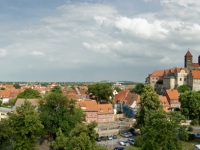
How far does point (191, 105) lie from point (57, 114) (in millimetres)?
32197

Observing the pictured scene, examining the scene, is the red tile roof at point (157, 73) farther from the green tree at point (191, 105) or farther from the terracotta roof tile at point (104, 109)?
the terracotta roof tile at point (104, 109)

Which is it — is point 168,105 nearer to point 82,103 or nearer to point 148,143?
point 82,103

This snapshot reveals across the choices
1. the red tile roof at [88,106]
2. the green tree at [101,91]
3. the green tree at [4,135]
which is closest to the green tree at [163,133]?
the green tree at [4,135]

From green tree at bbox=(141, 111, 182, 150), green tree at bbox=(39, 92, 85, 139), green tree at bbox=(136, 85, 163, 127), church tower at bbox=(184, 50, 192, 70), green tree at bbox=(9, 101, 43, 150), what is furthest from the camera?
church tower at bbox=(184, 50, 192, 70)

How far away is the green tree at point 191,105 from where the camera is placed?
57044 mm

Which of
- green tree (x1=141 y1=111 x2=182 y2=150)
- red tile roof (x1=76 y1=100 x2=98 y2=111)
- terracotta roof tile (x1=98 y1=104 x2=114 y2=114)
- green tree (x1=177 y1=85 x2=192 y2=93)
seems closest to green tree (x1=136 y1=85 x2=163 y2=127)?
terracotta roof tile (x1=98 y1=104 x2=114 y2=114)

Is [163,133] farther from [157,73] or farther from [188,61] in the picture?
[157,73]

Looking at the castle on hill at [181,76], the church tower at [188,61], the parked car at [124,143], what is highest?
the church tower at [188,61]

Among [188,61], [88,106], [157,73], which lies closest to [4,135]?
[88,106]

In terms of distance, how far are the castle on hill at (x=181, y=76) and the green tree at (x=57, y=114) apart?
64.5 meters

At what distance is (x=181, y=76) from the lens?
9912 cm

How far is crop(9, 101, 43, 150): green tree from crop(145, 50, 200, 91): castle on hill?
7467cm

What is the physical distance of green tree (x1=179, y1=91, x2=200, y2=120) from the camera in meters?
57.0

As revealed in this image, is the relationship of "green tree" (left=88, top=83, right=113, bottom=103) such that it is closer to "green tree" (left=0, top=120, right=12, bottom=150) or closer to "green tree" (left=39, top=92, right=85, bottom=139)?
"green tree" (left=39, top=92, right=85, bottom=139)
